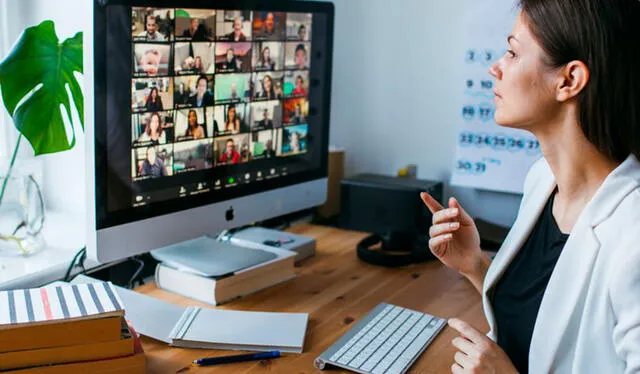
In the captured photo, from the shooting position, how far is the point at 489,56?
2.15 meters

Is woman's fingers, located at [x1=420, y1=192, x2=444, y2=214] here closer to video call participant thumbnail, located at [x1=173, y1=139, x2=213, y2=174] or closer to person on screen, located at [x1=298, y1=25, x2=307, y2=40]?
video call participant thumbnail, located at [x1=173, y1=139, x2=213, y2=174]

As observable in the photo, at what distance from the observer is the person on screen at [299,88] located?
188 centimetres

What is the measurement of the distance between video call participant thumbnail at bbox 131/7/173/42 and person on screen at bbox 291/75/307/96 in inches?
17.3

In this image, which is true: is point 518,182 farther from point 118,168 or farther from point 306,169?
point 118,168

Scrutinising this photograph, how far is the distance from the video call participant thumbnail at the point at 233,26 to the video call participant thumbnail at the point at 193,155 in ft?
0.77

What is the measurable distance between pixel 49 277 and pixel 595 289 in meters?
1.10

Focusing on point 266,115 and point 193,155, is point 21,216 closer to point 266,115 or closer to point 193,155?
point 193,155

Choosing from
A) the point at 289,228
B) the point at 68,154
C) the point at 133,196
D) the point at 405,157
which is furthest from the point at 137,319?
the point at 405,157

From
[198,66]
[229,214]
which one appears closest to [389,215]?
[229,214]

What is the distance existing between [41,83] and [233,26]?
0.42 m

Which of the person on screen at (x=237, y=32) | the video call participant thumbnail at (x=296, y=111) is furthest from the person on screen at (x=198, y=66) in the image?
the video call participant thumbnail at (x=296, y=111)

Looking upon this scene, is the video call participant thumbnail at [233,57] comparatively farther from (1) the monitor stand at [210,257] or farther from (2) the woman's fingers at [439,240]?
(2) the woman's fingers at [439,240]

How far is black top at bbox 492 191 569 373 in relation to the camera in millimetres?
1335

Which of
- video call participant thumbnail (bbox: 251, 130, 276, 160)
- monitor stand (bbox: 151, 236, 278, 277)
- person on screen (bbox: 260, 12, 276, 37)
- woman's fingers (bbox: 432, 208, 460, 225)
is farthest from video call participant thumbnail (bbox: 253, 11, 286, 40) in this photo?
woman's fingers (bbox: 432, 208, 460, 225)
